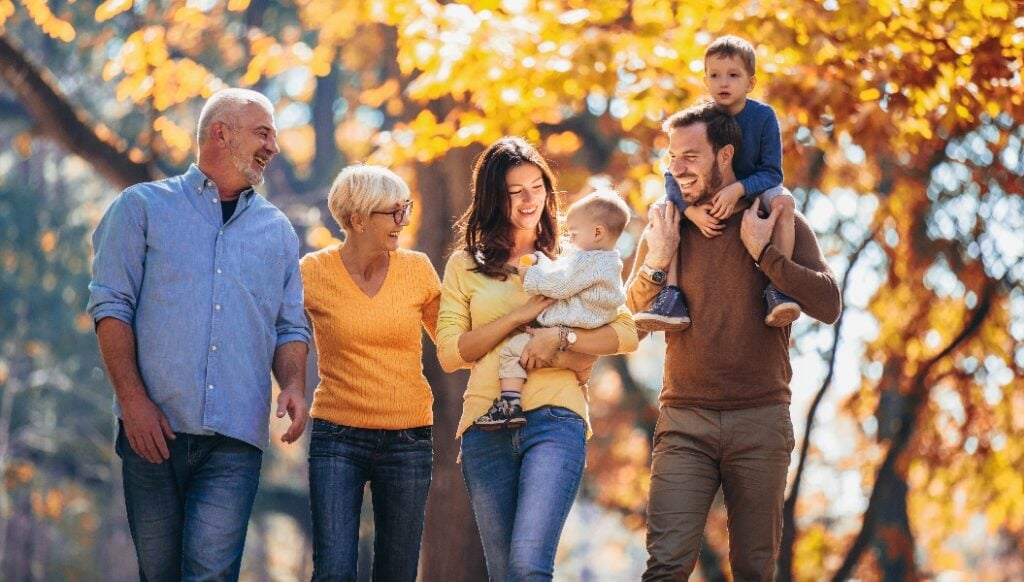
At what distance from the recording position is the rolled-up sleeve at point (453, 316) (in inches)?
195

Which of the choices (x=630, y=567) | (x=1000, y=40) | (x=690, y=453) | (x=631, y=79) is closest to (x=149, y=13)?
(x=631, y=79)

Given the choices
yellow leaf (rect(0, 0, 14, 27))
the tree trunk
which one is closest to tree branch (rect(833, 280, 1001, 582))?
the tree trunk

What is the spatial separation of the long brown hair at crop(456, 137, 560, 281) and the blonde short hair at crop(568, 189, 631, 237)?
0.21 m

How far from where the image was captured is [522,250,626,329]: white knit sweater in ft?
15.9

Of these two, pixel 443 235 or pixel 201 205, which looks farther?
pixel 443 235

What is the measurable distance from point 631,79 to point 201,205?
363 cm

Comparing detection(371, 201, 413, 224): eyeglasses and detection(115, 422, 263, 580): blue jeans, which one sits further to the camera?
detection(371, 201, 413, 224): eyeglasses

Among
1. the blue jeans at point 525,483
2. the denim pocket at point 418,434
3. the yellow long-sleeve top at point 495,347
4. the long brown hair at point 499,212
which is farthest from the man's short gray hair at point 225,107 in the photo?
the blue jeans at point 525,483

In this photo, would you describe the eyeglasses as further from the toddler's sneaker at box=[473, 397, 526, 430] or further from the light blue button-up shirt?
the toddler's sneaker at box=[473, 397, 526, 430]

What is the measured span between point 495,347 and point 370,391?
1.61ft

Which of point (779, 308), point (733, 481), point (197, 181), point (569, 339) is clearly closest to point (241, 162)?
point (197, 181)

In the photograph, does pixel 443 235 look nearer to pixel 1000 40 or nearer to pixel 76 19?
pixel 1000 40

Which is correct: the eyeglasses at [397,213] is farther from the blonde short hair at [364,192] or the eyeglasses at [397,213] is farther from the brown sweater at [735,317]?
the brown sweater at [735,317]

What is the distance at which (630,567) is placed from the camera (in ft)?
289
